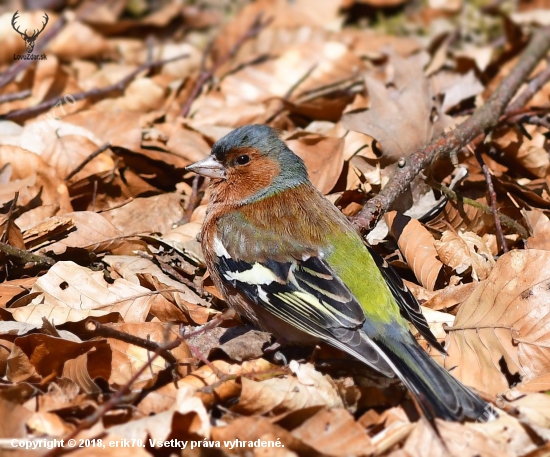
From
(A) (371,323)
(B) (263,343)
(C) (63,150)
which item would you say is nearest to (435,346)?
(A) (371,323)

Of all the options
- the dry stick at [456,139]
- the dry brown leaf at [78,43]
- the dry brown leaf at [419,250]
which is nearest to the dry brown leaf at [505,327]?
the dry brown leaf at [419,250]

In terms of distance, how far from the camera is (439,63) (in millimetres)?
6633

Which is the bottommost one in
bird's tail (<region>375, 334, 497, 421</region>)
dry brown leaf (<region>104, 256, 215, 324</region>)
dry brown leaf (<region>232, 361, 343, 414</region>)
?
dry brown leaf (<region>104, 256, 215, 324</region>)

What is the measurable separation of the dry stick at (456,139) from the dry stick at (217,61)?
2.37m

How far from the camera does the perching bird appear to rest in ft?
10.8

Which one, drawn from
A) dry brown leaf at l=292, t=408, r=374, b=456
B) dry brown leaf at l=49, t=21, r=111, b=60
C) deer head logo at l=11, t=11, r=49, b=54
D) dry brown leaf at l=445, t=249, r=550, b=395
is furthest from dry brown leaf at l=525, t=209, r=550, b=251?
dry brown leaf at l=49, t=21, r=111, b=60

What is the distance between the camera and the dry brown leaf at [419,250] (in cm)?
414

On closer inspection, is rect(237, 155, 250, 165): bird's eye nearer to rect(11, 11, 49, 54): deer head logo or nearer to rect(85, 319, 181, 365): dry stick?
rect(85, 319, 181, 365): dry stick

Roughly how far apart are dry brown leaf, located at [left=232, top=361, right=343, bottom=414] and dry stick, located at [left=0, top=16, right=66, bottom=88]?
13.4 feet

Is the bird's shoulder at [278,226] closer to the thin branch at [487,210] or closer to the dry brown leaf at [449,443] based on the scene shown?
the thin branch at [487,210]

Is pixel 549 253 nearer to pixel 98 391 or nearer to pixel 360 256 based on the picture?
pixel 360 256

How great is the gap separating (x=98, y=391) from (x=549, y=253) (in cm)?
244

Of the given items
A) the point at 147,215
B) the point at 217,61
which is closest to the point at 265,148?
the point at 147,215

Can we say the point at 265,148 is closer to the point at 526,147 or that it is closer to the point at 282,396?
the point at 282,396
